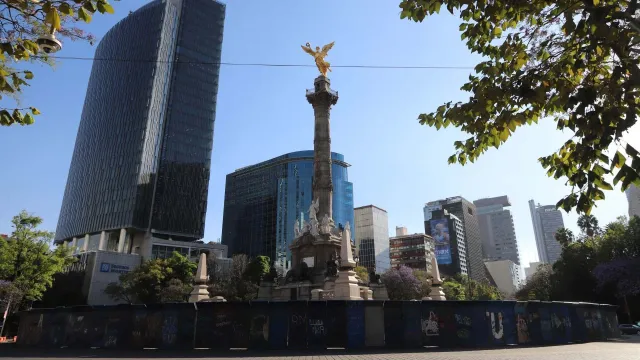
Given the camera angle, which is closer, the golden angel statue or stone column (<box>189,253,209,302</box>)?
stone column (<box>189,253,209,302</box>)

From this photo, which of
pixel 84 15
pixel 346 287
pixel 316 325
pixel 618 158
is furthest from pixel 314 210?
pixel 618 158

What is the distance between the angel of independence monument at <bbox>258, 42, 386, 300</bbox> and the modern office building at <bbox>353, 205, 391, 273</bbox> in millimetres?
75472

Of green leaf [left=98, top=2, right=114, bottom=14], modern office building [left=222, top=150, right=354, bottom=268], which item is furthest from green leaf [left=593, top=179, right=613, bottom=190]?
modern office building [left=222, top=150, right=354, bottom=268]

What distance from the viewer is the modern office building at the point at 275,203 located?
10312 centimetres

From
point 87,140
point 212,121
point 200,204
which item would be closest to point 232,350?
point 200,204

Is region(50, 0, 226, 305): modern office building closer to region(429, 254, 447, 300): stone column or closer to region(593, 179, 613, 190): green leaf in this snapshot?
region(429, 254, 447, 300): stone column

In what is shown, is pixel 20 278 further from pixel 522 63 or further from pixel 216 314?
pixel 522 63

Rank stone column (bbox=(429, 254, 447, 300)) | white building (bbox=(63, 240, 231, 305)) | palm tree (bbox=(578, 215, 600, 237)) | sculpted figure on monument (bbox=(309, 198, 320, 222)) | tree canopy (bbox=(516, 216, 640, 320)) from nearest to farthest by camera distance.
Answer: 1. stone column (bbox=(429, 254, 447, 300))
2. sculpted figure on monument (bbox=(309, 198, 320, 222))
3. tree canopy (bbox=(516, 216, 640, 320))
4. palm tree (bbox=(578, 215, 600, 237))
5. white building (bbox=(63, 240, 231, 305))

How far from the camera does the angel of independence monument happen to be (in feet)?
73.7

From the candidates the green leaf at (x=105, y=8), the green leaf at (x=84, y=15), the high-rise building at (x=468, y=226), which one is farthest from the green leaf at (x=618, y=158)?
the high-rise building at (x=468, y=226)

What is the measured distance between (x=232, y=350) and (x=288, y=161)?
9682 centimetres

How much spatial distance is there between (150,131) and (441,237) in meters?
90.9

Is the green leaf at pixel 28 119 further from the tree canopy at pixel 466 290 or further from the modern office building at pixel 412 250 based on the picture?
the modern office building at pixel 412 250

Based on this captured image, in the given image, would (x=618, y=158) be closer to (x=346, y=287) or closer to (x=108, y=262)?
(x=346, y=287)
